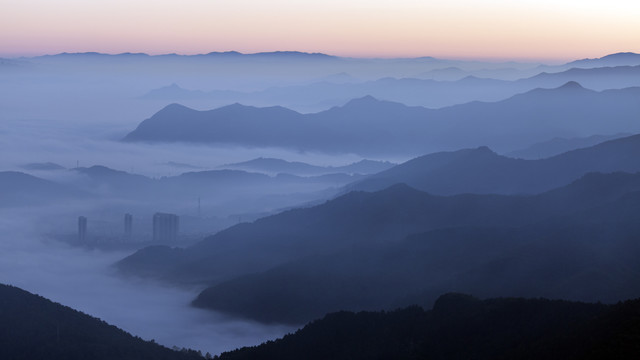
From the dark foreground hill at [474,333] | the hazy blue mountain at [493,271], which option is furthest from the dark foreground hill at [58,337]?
the hazy blue mountain at [493,271]

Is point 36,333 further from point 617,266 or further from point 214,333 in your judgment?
point 617,266

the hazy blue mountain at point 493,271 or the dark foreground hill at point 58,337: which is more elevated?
the hazy blue mountain at point 493,271

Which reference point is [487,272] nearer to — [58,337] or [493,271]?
[493,271]

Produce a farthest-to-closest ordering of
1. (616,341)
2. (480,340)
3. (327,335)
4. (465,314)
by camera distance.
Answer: (327,335) → (465,314) → (480,340) → (616,341)

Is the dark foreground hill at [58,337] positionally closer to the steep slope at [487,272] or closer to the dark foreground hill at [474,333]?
the dark foreground hill at [474,333]

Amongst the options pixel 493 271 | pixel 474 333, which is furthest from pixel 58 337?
pixel 493 271

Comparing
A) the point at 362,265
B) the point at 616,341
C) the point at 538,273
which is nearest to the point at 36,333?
the point at 362,265
